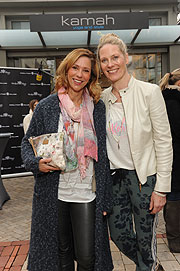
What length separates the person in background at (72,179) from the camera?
2033 millimetres

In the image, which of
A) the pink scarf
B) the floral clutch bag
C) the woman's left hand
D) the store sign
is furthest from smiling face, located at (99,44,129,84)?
the store sign

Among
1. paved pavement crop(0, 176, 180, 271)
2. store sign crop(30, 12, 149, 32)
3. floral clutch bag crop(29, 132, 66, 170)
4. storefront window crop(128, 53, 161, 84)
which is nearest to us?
floral clutch bag crop(29, 132, 66, 170)

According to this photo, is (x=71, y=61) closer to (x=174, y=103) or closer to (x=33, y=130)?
(x=33, y=130)

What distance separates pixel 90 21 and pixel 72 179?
608 cm

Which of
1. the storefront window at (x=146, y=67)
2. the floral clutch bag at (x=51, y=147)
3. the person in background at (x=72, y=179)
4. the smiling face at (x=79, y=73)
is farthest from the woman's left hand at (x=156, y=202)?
the storefront window at (x=146, y=67)

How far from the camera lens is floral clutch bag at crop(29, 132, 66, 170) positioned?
189cm

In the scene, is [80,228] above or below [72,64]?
below

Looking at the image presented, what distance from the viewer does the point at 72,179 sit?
80.7 inches

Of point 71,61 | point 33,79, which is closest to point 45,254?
point 71,61

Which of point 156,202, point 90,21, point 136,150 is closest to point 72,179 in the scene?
point 136,150

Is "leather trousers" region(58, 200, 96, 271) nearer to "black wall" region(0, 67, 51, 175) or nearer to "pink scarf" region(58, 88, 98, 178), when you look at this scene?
"pink scarf" region(58, 88, 98, 178)

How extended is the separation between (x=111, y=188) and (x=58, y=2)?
8341 mm

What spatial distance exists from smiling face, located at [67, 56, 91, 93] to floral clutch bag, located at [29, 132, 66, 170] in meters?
0.42

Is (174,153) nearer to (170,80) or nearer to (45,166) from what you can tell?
(170,80)
